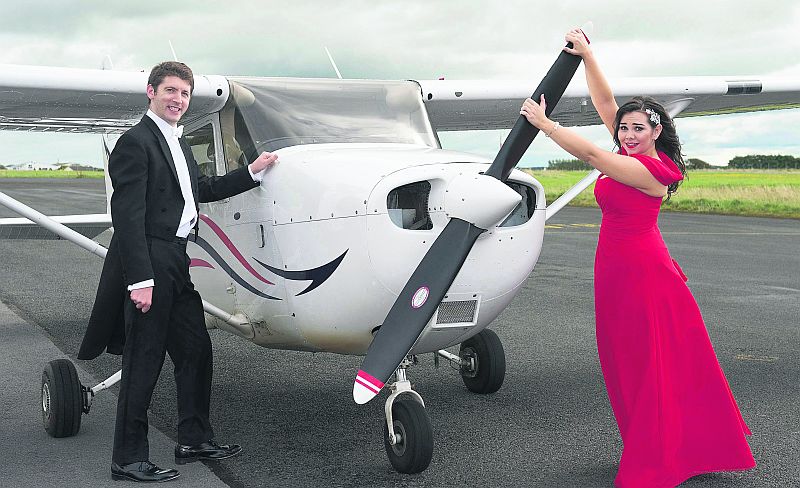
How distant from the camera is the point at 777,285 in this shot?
34.2ft

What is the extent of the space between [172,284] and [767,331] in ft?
18.2

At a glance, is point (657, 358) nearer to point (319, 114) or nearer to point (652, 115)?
point (652, 115)

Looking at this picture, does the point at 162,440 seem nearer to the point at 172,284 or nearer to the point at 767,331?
the point at 172,284

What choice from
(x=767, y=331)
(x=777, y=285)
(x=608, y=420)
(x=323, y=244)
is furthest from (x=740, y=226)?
(x=323, y=244)

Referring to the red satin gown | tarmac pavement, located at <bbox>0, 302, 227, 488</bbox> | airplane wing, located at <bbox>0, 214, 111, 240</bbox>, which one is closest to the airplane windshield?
the red satin gown

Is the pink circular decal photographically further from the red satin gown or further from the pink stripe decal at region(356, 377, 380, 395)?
the red satin gown

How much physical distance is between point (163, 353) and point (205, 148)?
5.26 feet

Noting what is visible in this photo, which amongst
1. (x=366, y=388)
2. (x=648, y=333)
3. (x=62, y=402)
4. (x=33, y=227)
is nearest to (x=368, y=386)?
(x=366, y=388)

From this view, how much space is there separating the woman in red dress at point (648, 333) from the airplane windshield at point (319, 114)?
116 cm

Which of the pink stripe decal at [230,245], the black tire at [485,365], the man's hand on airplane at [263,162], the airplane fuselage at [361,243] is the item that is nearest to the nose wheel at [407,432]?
the airplane fuselage at [361,243]

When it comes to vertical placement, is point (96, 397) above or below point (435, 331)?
below

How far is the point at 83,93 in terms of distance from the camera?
5312 millimetres

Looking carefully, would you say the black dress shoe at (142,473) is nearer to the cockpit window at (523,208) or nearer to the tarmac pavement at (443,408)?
the tarmac pavement at (443,408)

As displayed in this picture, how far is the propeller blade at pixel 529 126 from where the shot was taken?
12.4ft
